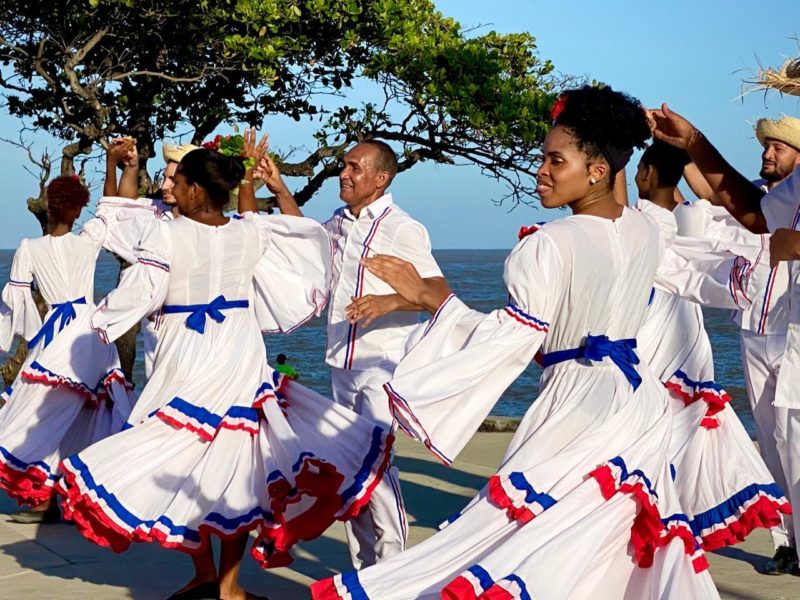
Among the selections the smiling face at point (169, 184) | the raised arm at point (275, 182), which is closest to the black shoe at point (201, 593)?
the raised arm at point (275, 182)

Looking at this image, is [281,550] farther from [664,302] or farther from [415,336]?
[664,302]

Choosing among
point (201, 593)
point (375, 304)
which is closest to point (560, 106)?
point (375, 304)

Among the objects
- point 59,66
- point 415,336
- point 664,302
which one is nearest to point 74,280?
point 664,302

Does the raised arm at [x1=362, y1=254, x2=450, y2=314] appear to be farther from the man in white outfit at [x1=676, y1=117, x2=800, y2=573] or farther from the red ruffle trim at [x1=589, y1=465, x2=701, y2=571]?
the man in white outfit at [x1=676, y1=117, x2=800, y2=573]

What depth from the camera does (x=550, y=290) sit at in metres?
4.17

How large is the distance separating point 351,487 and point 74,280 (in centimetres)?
302

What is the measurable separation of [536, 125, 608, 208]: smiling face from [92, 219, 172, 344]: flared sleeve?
2.12 metres

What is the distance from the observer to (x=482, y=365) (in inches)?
163

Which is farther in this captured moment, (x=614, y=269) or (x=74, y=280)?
(x=74, y=280)

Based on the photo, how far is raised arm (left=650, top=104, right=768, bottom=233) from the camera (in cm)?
444

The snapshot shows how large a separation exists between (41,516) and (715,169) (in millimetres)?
5037

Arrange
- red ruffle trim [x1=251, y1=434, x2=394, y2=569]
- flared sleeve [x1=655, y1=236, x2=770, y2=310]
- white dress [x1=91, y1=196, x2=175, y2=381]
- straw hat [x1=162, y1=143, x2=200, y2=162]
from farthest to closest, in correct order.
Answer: white dress [x1=91, y1=196, x2=175, y2=381] → straw hat [x1=162, y1=143, x2=200, y2=162] → red ruffle trim [x1=251, y1=434, x2=394, y2=569] → flared sleeve [x1=655, y1=236, x2=770, y2=310]

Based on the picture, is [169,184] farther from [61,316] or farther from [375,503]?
[375,503]

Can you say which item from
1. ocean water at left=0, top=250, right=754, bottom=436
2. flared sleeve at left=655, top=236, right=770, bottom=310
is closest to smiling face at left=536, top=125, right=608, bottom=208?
flared sleeve at left=655, top=236, right=770, bottom=310
